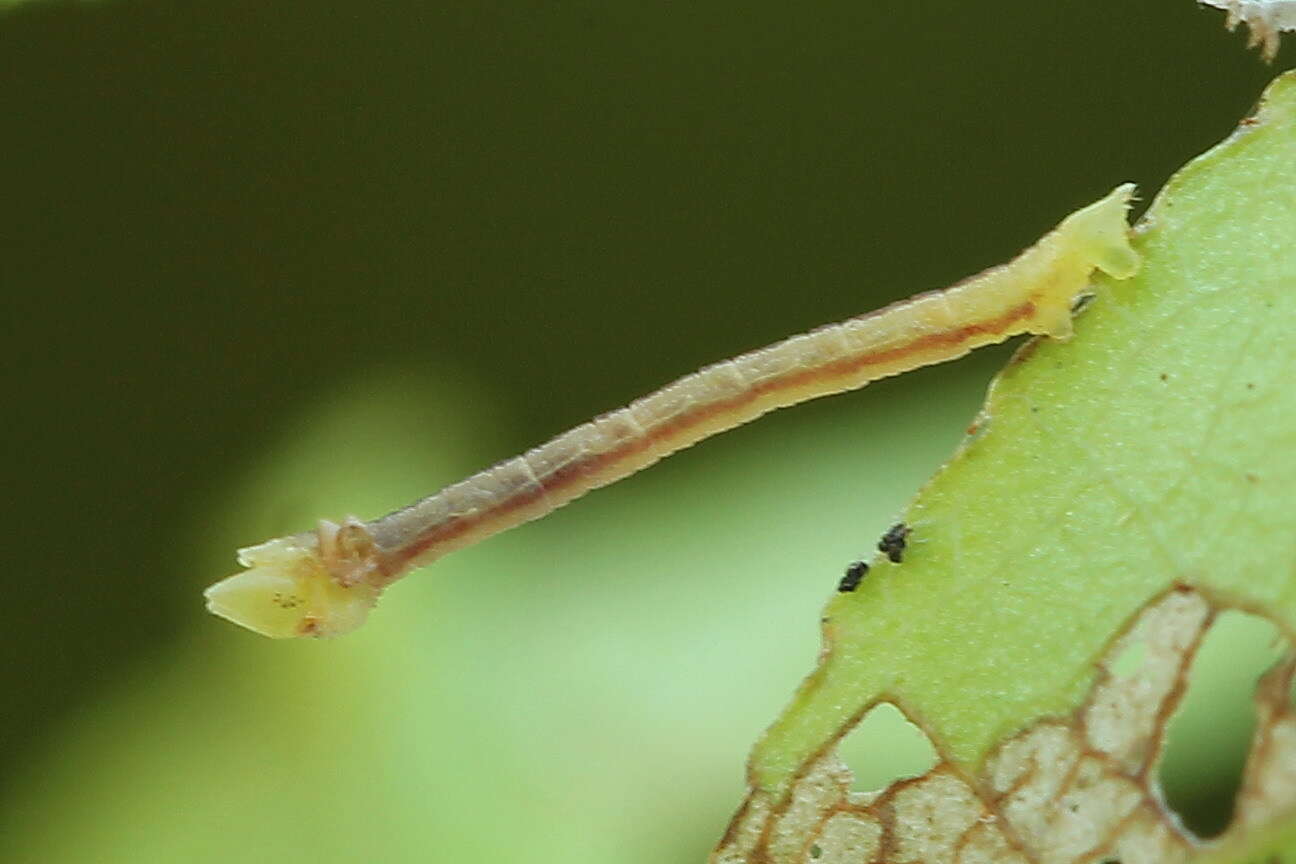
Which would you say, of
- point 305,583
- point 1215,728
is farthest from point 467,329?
point 1215,728

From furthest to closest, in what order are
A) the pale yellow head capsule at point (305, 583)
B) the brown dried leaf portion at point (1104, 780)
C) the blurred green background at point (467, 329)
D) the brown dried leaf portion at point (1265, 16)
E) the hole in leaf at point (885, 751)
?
the blurred green background at point (467, 329) → the hole in leaf at point (885, 751) → the pale yellow head capsule at point (305, 583) → the brown dried leaf portion at point (1265, 16) → the brown dried leaf portion at point (1104, 780)

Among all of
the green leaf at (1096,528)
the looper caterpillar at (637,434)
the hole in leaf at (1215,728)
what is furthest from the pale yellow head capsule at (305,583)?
the hole in leaf at (1215,728)

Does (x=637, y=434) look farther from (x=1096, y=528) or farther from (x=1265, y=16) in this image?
(x=1265, y=16)

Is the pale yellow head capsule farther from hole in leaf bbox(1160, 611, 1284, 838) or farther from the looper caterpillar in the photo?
hole in leaf bbox(1160, 611, 1284, 838)

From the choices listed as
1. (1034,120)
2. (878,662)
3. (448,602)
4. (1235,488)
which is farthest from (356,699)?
(1034,120)

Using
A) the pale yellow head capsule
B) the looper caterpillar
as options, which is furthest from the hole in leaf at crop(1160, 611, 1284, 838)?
the pale yellow head capsule

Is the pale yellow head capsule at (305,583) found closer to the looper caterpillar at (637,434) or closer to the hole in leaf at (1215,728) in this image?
the looper caterpillar at (637,434)
